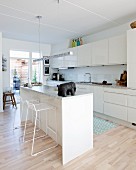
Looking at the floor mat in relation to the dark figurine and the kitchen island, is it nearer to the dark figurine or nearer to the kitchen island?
the kitchen island

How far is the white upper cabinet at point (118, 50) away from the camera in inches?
131

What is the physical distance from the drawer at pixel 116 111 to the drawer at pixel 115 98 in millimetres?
97

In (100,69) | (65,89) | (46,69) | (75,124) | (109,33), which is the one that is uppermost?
(109,33)

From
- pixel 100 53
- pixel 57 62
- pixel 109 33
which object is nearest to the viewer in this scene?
pixel 100 53

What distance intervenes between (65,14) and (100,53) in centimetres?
149

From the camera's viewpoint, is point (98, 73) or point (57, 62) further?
point (57, 62)

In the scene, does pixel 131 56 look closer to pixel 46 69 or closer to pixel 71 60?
pixel 71 60

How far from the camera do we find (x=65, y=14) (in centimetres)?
309

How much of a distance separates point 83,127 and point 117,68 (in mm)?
2469

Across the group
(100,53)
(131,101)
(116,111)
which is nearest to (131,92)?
(131,101)

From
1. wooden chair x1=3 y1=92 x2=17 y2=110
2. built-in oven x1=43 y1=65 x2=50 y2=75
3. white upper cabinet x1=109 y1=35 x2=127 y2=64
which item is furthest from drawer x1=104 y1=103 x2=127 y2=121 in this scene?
built-in oven x1=43 y1=65 x2=50 y2=75

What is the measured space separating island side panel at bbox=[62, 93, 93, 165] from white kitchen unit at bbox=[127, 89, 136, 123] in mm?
1298

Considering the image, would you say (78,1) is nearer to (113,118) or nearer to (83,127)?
(83,127)

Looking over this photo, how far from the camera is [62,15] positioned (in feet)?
10.3
